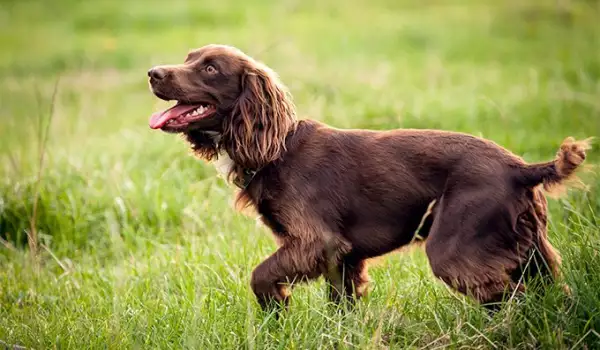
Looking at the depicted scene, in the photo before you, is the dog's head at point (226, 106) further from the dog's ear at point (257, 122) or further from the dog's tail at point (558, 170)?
the dog's tail at point (558, 170)

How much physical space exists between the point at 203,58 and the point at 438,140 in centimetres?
133

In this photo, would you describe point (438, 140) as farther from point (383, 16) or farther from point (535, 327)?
point (383, 16)

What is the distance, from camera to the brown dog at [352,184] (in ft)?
12.5

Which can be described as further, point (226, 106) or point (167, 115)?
point (226, 106)

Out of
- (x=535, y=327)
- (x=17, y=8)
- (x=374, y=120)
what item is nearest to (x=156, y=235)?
(x=374, y=120)

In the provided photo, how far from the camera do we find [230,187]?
15.7ft

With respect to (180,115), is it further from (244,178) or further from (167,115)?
(244,178)

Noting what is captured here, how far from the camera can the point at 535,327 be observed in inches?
143

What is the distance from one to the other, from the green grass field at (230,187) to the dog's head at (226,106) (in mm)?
757

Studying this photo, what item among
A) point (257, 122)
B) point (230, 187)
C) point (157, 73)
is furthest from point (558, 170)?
point (157, 73)

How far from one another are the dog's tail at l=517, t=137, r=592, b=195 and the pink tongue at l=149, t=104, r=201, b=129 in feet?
5.74

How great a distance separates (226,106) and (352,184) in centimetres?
80

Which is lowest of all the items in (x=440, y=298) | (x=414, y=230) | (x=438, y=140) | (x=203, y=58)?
(x=440, y=298)

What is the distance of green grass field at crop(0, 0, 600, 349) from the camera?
149 inches
